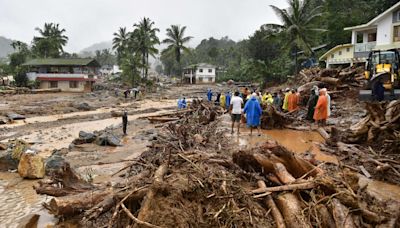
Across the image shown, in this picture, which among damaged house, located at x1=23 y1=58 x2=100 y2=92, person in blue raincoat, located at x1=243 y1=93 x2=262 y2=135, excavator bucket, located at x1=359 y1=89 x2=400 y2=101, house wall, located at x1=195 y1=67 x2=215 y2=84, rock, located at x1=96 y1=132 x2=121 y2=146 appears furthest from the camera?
house wall, located at x1=195 y1=67 x2=215 y2=84

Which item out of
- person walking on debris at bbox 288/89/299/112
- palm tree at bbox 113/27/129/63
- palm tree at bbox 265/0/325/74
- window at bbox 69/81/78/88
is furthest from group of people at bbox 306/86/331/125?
palm tree at bbox 113/27/129/63

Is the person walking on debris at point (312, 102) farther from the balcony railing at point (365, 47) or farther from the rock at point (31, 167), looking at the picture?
A: the balcony railing at point (365, 47)

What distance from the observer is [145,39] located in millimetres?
55812

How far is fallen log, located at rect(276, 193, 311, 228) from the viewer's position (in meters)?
4.32

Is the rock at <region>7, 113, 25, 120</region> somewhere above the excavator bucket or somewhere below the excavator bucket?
below

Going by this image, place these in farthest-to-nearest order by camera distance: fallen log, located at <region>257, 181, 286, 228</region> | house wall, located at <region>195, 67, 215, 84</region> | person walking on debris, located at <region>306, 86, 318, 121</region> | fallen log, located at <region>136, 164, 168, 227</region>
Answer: house wall, located at <region>195, 67, 215, 84</region> < person walking on debris, located at <region>306, 86, 318, 121</region> < fallen log, located at <region>136, 164, 168, 227</region> < fallen log, located at <region>257, 181, 286, 228</region>

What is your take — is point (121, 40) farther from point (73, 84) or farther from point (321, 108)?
point (321, 108)

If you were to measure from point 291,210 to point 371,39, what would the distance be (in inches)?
1295

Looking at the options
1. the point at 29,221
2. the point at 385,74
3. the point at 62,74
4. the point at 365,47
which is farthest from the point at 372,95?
the point at 62,74

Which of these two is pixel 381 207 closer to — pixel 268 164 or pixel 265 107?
pixel 268 164

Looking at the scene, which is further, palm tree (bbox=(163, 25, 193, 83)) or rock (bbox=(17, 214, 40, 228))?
palm tree (bbox=(163, 25, 193, 83))

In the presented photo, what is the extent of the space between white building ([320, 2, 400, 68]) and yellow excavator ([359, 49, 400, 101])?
9080 millimetres

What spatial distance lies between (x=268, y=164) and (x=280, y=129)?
27.4 feet

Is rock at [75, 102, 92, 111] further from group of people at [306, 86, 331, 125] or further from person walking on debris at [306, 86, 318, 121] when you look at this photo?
group of people at [306, 86, 331, 125]
